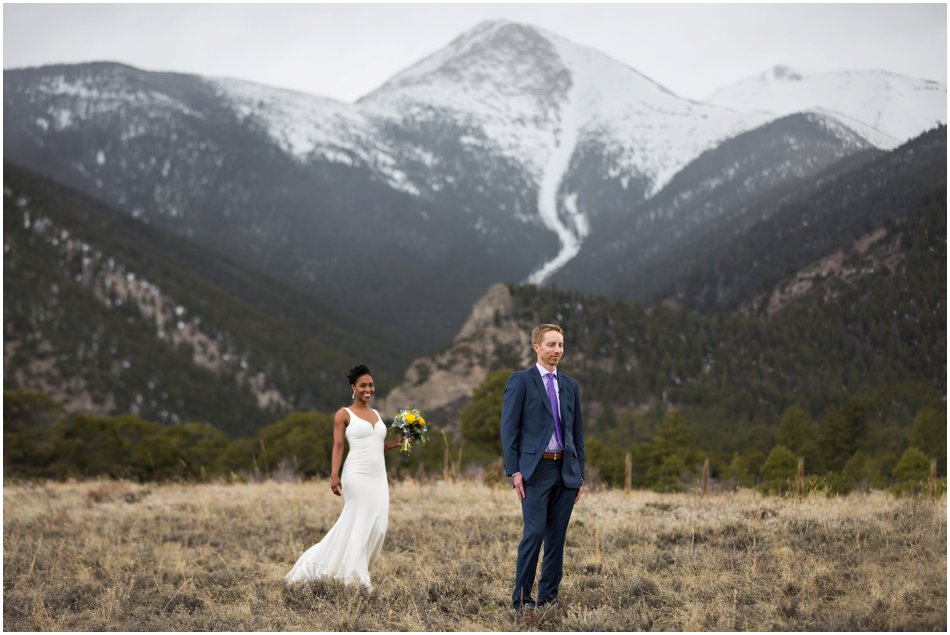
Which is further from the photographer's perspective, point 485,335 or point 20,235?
point 20,235

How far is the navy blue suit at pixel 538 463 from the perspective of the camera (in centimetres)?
698

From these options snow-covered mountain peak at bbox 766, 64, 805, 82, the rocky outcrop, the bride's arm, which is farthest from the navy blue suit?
the rocky outcrop

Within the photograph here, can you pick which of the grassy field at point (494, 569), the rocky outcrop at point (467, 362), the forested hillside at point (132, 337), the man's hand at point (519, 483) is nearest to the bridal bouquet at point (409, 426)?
the grassy field at point (494, 569)

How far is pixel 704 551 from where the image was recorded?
9219 mm

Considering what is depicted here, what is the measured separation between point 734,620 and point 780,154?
85410mm

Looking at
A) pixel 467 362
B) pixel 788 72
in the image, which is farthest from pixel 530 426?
pixel 467 362

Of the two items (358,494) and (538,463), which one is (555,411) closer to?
(538,463)

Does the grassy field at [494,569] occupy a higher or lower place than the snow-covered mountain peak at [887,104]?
lower

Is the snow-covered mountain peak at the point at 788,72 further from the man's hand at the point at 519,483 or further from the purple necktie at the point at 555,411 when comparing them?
the man's hand at the point at 519,483

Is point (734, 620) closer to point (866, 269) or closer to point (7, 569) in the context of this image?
point (7, 569)

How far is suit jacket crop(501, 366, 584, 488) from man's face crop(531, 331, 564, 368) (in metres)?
0.13

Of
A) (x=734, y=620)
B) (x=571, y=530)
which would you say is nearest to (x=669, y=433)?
(x=571, y=530)

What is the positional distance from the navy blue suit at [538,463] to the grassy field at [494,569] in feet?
2.00

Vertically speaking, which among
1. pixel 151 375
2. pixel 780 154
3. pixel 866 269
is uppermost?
pixel 780 154
